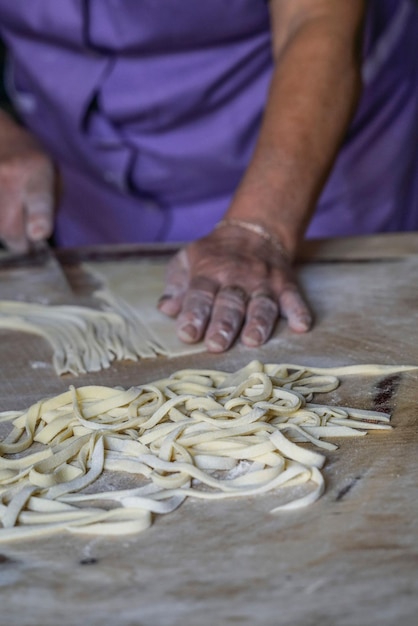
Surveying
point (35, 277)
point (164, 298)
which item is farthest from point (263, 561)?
point (35, 277)

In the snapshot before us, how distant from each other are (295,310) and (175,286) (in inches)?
9.9

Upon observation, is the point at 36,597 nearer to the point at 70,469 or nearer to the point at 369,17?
the point at 70,469

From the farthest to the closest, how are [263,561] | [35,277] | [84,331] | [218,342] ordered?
[35,277] → [84,331] → [218,342] → [263,561]

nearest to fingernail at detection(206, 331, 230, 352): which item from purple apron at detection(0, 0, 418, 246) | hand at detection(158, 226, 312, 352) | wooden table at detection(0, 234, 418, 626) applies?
hand at detection(158, 226, 312, 352)

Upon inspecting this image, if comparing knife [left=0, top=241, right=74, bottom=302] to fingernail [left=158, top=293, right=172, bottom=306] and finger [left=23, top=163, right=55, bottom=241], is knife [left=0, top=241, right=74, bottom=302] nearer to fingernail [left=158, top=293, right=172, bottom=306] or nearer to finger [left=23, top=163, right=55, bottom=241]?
finger [left=23, top=163, right=55, bottom=241]

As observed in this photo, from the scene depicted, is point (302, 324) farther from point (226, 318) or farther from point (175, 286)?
point (175, 286)

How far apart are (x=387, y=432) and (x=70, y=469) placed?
0.37 meters

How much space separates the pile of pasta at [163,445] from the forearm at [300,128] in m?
0.48

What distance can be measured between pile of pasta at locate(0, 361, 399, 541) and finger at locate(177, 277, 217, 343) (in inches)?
7.6

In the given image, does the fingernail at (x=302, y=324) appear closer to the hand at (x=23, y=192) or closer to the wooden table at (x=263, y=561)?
the wooden table at (x=263, y=561)

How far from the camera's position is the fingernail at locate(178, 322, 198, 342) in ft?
4.53

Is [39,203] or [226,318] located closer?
[226,318]

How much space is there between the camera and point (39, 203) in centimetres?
190

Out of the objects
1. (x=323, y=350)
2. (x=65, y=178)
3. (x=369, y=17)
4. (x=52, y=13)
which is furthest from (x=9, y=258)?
(x=369, y=17)
